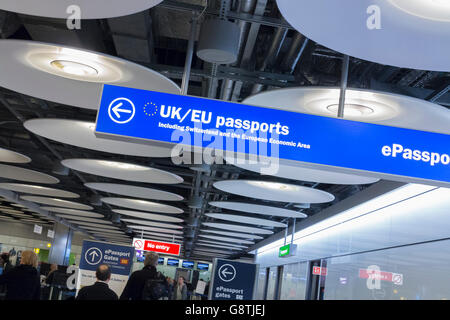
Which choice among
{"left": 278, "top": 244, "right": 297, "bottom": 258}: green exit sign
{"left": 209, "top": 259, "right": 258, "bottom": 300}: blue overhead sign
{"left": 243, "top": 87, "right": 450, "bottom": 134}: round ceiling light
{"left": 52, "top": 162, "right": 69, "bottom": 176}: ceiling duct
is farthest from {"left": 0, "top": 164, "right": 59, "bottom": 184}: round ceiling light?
{"left": 243, "top": 87, "right": 450, "bottom": 134}: round ceiling light

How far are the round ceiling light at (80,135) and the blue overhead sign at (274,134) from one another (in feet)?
13.9

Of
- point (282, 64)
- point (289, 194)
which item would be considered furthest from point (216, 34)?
point (289, 194)

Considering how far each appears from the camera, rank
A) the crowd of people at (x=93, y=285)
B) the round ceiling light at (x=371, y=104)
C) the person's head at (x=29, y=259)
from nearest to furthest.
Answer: the round ceiling light at (x=371, y=104)
the crowd of people at (x=93, y=285)
the person's head at (x=29, y=259)

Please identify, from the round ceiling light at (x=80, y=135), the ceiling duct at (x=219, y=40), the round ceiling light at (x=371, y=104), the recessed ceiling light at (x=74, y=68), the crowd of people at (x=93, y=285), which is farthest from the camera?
the round ceiling light at (x=80, y=135)

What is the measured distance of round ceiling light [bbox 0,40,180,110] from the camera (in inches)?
237

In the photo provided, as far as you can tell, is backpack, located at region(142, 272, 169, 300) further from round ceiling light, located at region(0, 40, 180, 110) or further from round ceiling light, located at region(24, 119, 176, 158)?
round ceiling light, located at region(0, 40, 180, 110)

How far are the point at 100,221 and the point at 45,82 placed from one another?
86.1 ft

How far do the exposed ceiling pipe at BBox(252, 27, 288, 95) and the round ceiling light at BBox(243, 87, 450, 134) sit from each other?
3.51 feet

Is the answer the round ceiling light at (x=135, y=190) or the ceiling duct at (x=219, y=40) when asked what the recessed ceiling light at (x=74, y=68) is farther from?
the round ceiling light at (x=135, y=190)

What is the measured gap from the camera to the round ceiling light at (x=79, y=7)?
455 centimetres

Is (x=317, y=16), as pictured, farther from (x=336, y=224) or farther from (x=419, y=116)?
(x=336, y=224)

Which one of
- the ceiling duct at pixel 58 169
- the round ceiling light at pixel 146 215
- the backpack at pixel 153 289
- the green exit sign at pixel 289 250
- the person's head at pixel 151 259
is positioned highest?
the ceiling duct at pixel 58 169

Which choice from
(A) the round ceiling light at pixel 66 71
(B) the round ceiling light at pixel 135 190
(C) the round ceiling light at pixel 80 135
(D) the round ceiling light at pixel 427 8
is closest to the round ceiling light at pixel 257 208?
(B) the round ceiling light at pixel 135 190
